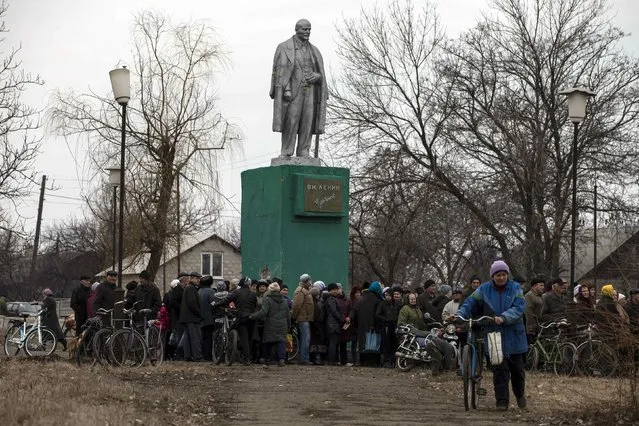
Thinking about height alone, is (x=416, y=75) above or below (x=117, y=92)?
above

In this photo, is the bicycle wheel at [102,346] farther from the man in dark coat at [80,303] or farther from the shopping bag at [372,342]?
the shopping bag at [372,342]

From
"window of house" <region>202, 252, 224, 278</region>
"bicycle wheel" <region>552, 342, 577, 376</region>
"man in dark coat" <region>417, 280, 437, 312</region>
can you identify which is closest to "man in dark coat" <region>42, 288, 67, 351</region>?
"man in dark coat" <region>417, 280, 437, 312</region>

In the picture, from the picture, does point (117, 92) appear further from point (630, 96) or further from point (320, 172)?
point (630, 96)

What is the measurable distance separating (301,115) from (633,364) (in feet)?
45.1

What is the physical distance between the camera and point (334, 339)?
2497cm

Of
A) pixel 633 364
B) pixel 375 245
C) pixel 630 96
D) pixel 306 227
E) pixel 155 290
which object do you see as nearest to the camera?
pixel 633 364

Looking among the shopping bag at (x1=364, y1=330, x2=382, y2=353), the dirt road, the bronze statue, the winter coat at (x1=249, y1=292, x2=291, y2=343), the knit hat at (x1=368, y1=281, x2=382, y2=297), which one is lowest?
the dirt road

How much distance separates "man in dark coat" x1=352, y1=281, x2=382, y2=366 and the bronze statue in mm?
3381

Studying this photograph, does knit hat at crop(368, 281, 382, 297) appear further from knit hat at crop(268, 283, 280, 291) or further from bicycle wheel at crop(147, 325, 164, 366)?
bicycle wheel at crop(147, 325, 164, 366)

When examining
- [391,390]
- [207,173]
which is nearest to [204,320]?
[391,390]

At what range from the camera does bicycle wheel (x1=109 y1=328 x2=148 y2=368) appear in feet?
69.5

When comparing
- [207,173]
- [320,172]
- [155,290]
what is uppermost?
[207,173]

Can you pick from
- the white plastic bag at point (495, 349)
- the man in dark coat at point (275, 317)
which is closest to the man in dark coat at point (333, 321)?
the man in dark coat at point (275, 317)

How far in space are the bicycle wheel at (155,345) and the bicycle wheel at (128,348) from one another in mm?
670
